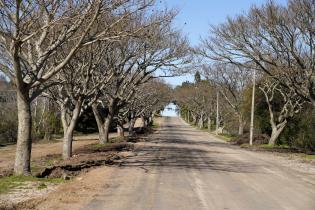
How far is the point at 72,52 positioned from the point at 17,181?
4135mm

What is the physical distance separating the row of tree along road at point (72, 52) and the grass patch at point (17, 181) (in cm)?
56

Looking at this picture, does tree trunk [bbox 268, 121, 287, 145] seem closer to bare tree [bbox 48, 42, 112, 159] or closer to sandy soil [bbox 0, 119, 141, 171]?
sandy soil [bbox 0, 119, 141, 171]

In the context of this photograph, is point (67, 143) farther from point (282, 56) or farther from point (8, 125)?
point (8, 125)

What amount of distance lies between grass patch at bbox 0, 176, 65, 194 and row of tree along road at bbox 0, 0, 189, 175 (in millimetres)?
557

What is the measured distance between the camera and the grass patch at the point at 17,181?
1347 centimetres

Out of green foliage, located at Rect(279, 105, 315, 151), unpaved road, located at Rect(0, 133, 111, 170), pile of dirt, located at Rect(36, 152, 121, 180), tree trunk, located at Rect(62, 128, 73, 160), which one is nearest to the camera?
pile of dirt, located at Rect(36, 152, 121, 180)

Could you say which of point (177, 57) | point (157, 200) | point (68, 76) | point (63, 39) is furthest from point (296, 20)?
point (157, 200)

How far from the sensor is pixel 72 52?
52.1 feet

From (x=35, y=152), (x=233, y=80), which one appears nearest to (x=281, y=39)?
(x=35, y=152)

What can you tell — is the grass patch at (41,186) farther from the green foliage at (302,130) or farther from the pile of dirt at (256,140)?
the green foliage at (302,130)

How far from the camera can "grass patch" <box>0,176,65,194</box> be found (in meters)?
13.5

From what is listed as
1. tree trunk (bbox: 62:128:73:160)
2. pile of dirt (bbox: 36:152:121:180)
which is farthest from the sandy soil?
pile of dirt (bbox: 36:152:121:180)

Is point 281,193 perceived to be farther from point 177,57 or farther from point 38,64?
point 177,57

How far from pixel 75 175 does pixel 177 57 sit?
2060 cm
